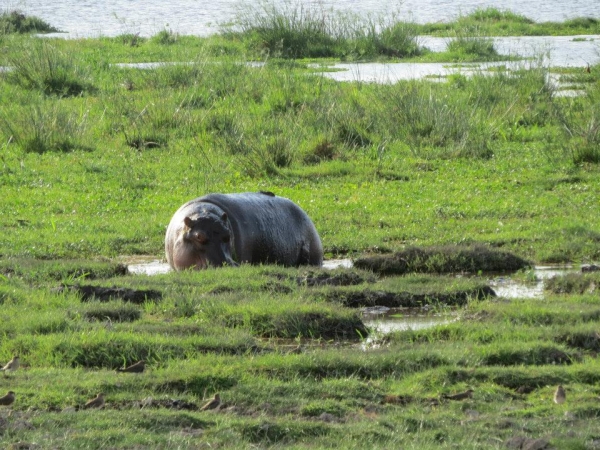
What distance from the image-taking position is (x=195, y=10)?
46.9 metres

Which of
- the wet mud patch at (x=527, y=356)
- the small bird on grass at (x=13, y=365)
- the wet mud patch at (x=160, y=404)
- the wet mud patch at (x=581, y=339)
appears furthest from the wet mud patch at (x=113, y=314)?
the wet mud patch at (x=581, y=339)

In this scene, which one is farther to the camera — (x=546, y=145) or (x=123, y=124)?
(x=123, y=124)

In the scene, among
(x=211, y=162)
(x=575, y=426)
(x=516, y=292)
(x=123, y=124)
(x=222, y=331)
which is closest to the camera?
(x=575, y=426)

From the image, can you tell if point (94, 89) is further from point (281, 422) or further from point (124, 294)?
point (281, 422)

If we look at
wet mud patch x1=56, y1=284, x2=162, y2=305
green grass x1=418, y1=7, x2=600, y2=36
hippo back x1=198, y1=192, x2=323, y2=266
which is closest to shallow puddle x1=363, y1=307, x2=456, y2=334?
wet mud patch x1=56, y1=284, x2=162, y2=305

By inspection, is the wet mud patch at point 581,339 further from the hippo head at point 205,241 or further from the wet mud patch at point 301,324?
the hippo head at point 205,241

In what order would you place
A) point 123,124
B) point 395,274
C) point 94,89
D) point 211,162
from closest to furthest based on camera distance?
point 395,274
point 211,162
point 123,124
point 94,89


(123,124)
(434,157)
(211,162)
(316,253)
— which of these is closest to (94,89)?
(123,124)

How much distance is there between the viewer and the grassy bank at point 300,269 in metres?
5.54

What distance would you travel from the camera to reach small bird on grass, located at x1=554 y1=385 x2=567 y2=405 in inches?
225

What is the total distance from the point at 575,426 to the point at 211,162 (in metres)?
9.86

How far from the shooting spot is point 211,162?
1462 cm

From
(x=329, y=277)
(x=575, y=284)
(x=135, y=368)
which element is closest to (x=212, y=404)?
(x=135, y=368)

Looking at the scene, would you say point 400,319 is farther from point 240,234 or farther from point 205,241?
point 240,234
